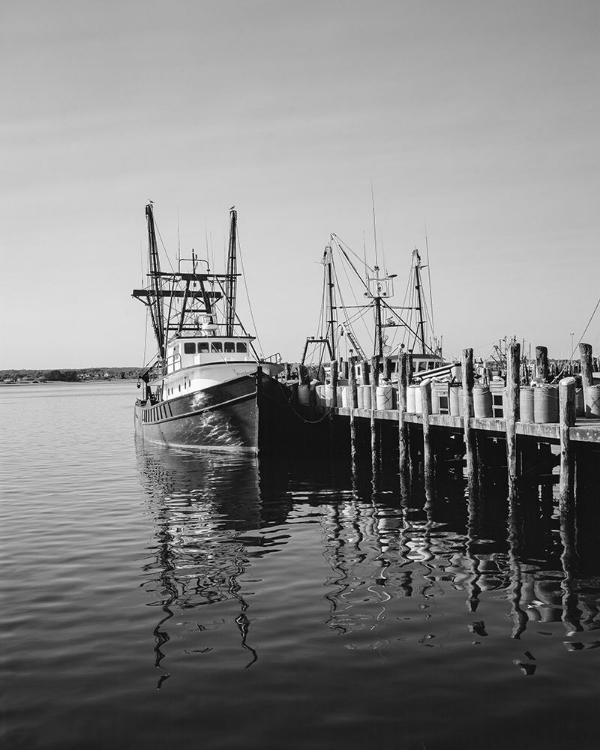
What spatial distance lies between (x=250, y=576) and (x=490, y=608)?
13.1 feet

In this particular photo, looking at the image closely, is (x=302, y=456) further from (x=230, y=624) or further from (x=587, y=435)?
(x=230, y=624)

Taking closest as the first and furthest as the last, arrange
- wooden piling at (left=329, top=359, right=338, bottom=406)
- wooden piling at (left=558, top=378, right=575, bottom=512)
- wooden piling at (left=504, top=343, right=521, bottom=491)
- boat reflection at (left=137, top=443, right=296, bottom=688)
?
1. boat reflection at (left=137, top=443, right=296, bottom=688)
2. wooden piling at (left=558, top=378, right=575, bottom=512)
3. wooden piling at (left=504, top=343, right=521, bottom=491)
4. wooden piling at (left=329, top=359, right=338, bottom=406)

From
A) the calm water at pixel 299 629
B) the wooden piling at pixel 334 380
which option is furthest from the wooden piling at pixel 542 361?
the calm water at pixel 299 629

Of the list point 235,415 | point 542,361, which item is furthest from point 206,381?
point 542,361

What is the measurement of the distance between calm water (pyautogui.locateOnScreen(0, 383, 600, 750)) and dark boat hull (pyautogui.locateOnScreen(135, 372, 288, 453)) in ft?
35.3

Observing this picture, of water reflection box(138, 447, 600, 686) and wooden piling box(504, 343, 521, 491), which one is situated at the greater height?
wooden piling box(504, 343, 521, 491)

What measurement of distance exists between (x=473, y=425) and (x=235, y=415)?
525 inches

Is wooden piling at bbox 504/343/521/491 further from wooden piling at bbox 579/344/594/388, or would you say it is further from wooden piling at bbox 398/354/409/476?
wooden piling at bbox 398/354/409/476

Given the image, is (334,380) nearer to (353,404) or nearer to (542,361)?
(353,404)

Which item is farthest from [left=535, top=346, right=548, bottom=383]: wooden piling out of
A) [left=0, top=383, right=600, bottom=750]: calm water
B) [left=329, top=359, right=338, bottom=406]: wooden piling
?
[left=0, top=383, right=600, bottom=750]: calm water

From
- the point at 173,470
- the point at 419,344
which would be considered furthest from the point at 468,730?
the point at 419,344

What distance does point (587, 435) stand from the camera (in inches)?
573

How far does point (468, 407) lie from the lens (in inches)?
733

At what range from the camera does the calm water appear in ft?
22.0
